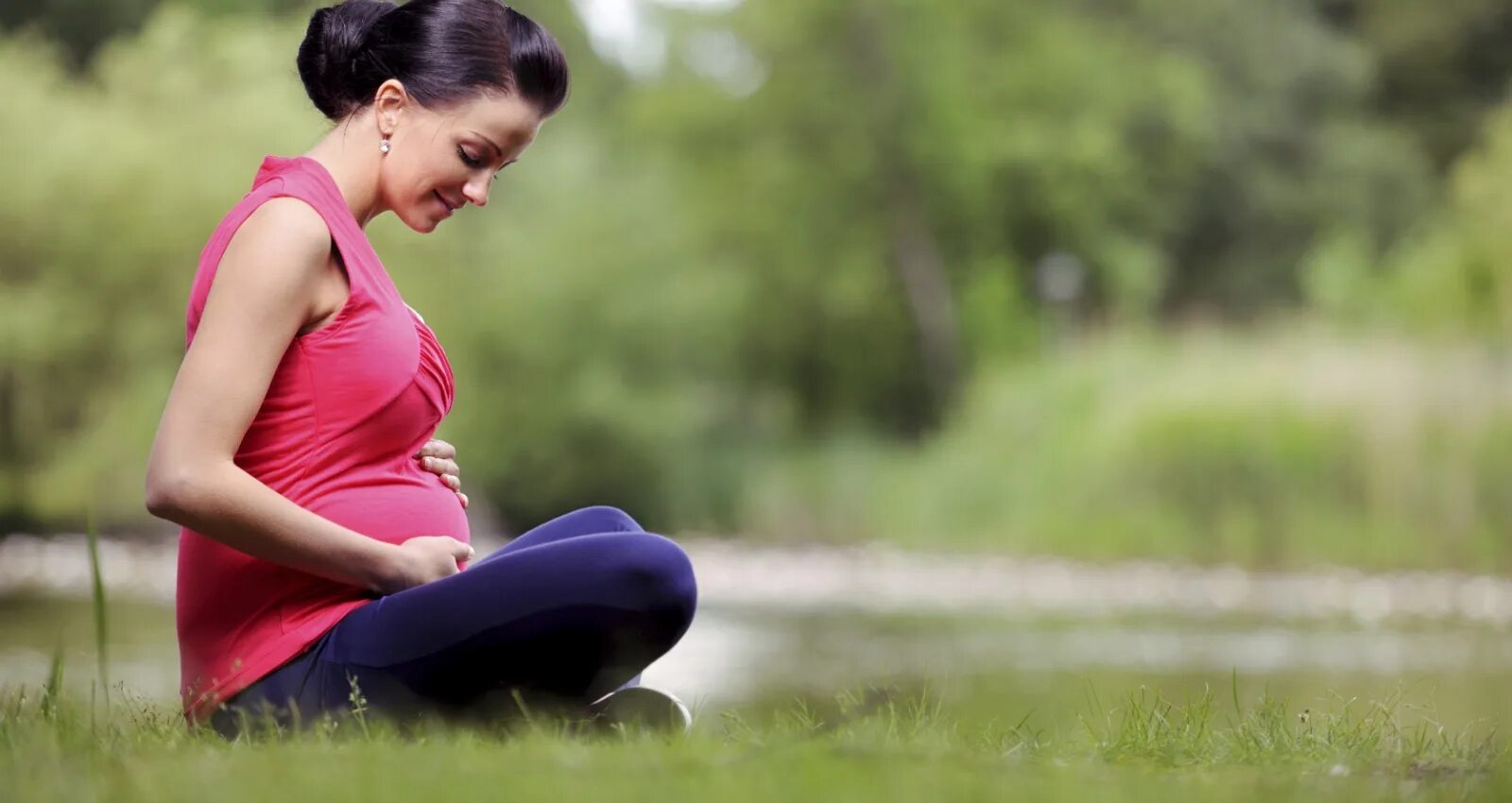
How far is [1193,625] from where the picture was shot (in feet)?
31.1

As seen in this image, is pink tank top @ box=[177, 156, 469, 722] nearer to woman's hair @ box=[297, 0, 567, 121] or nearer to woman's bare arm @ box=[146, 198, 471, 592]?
woman's bare arm @ box=[146, 198, 471, 592]

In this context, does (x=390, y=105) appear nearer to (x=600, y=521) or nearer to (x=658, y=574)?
(x=600, y=521)

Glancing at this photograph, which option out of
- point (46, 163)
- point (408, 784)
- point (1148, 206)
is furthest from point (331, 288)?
point (1148, 206)

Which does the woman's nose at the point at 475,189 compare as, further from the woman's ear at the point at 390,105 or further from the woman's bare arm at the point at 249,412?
the woman's bare arm at the point at 249,412

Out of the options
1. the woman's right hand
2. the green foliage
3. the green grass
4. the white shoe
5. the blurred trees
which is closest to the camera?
the green grass

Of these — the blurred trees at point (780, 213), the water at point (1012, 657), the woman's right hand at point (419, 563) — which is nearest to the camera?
the woman's right hand at point (419, 563)

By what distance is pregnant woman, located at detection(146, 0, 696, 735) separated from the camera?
2084 millimetres

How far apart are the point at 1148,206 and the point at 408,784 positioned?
963 inches

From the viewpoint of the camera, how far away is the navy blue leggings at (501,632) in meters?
2.09

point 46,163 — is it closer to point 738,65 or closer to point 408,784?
point 738,65

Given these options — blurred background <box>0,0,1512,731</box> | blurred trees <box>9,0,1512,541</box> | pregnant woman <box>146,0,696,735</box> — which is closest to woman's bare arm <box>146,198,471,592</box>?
pregnant woman <box>146,0,696,735</box>

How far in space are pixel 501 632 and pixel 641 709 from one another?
336 mm

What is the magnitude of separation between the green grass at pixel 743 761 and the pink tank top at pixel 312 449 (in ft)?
0.45

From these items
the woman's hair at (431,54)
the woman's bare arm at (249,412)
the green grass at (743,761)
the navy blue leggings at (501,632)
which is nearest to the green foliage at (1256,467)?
the green grass at (743,761)
